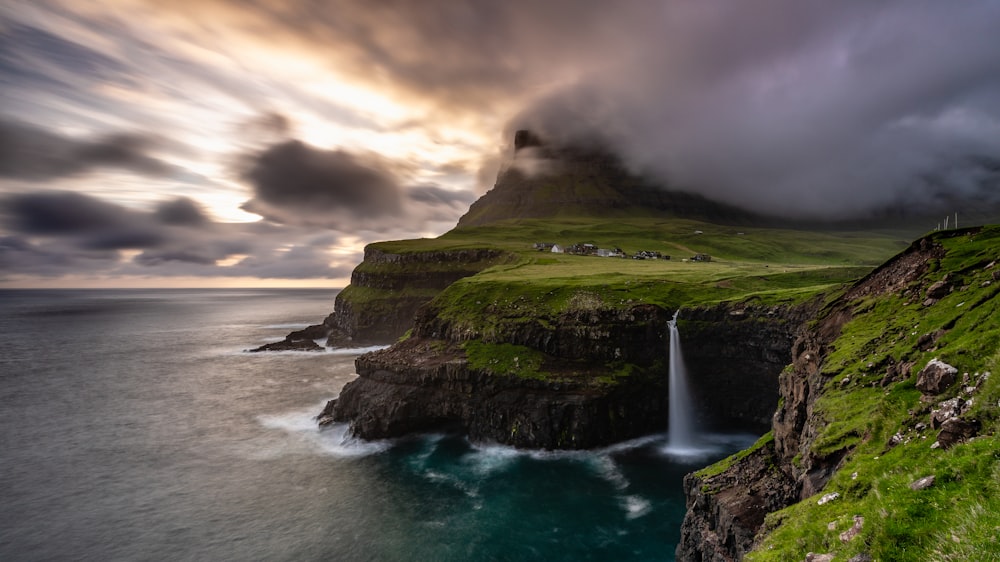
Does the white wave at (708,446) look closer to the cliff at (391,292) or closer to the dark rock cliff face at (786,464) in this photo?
the dark rock cliff face at (786,464)

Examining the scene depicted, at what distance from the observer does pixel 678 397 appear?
63.8 metres


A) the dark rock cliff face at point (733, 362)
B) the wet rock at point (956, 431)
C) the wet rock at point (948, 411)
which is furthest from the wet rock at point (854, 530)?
the dark rock cliff face at point (733, 362)

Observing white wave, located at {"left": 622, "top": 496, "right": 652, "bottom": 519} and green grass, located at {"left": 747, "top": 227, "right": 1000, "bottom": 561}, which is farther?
white wave, located at {"left": 622, "top": 496, "right": 652, "bottom": 519}

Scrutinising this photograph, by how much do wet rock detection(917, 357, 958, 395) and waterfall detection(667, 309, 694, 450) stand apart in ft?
163

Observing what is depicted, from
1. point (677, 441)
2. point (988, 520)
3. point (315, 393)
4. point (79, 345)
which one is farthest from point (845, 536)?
point (79, 345)

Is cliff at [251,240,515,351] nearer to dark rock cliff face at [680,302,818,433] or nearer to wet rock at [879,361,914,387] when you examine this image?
dark rock cliff face at [680,302,818,433]

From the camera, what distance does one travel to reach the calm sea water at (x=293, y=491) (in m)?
39.3

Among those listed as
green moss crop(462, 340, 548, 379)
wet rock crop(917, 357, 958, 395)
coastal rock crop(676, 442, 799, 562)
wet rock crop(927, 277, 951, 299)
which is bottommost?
coastal rock crop(676, 442, 799, 562)

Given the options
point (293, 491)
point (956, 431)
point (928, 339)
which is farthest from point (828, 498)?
point (293, 491)

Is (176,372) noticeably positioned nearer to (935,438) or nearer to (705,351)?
(705,351)

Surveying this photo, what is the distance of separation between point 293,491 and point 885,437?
178 feet

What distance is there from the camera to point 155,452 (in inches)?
2425

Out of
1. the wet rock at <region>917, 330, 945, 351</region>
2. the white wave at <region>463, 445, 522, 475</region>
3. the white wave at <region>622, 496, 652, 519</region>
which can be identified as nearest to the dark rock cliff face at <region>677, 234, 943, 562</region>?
the wet rock at <region>917, 330, 945, 351</region>

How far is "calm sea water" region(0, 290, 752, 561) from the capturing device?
39.3m
